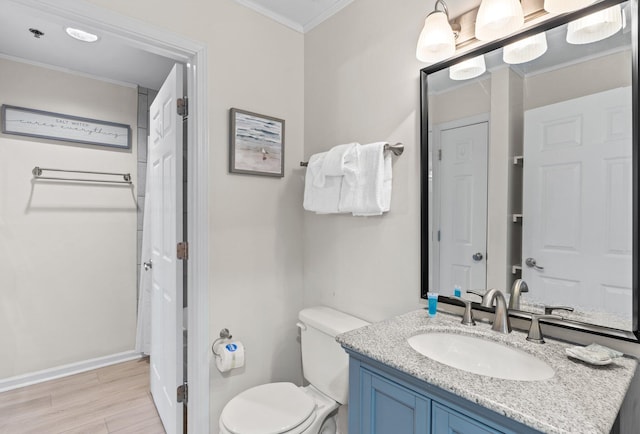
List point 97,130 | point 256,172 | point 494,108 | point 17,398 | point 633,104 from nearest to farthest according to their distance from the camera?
point 633,104, point 494,108, point 256,172, point 17,398, point 97,130

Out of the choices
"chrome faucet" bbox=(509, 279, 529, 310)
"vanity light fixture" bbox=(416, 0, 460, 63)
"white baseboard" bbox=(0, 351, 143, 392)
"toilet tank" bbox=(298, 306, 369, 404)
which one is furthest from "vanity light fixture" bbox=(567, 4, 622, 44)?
"white baseboard" bbox=(0, 351, 143, 392)

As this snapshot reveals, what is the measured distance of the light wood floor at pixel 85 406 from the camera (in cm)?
201

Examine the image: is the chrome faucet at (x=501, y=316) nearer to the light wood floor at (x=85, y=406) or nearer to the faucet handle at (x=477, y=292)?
the faucet handle at (x=477, y=292)

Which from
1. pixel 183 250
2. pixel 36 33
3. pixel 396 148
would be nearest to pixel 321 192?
pixel 396 148

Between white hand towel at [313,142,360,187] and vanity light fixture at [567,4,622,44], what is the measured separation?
0.87 m

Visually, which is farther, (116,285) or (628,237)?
(116,285)

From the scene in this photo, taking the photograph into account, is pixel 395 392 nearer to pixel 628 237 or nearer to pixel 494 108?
pixel 628 237

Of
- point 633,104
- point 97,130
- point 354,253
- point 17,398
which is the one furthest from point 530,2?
point 17,398

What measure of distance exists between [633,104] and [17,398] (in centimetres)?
358

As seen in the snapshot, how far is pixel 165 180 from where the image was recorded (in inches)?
76.0

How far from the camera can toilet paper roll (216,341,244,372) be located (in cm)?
168

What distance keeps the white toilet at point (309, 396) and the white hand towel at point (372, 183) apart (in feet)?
1.90

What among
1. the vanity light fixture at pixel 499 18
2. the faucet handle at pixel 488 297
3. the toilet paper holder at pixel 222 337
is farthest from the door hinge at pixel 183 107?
the faucet handle at pixel 488 297

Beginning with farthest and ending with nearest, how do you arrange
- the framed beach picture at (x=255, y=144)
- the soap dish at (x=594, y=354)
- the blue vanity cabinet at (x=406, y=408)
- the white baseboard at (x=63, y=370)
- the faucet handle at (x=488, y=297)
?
the white baseboard at (x=63, y=370) → the framed beach picture at (x=255, y=144) → the faucet handle at (x=488, y=297) → the soap dish at (x=594, y=354) → the blue vanity cabinet at (x=406, y=408)
